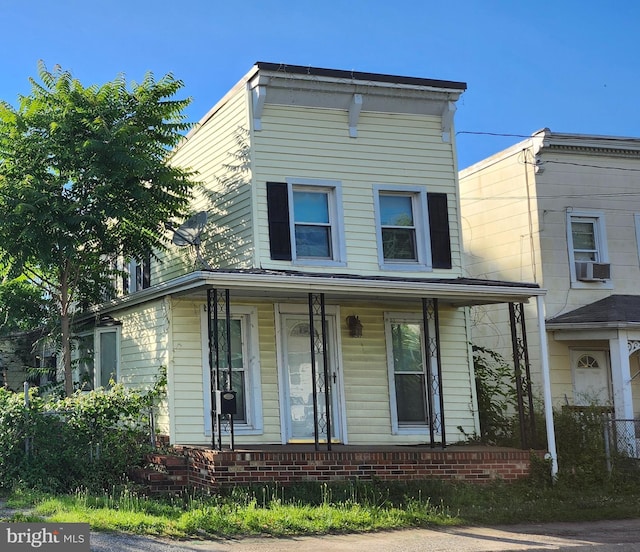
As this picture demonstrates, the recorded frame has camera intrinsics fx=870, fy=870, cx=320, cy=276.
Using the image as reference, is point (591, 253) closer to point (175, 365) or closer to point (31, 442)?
point (175, 365)

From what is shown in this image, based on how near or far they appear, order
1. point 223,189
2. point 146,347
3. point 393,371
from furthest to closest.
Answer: point 223,189 < point 393,371 < point 146,347

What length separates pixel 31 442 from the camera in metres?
12.9

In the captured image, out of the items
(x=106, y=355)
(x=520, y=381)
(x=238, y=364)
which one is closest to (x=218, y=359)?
(x=238, y=364)

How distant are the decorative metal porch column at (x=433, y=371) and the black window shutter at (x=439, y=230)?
36.0 inches

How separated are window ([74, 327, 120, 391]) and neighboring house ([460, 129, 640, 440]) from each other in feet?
26.6

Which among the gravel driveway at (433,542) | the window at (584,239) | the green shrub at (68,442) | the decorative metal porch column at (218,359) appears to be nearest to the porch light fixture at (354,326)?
the decorative metal porch column at (218,359)

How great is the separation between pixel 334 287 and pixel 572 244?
7.24 metres

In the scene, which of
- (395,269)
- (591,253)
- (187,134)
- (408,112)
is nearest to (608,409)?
Result: (591,253)

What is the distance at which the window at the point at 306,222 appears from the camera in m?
15.0

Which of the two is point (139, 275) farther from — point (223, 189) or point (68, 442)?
point (68, 442)

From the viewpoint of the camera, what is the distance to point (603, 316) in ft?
56.6

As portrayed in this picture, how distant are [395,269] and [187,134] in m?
5.49

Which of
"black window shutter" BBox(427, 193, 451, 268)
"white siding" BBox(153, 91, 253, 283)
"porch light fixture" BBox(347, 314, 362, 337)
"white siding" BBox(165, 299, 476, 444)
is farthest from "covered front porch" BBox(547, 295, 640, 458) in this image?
"white siding" BBox(153, 91, 253, 283)

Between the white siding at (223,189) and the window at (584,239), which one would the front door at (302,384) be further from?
the window at (584,239)
